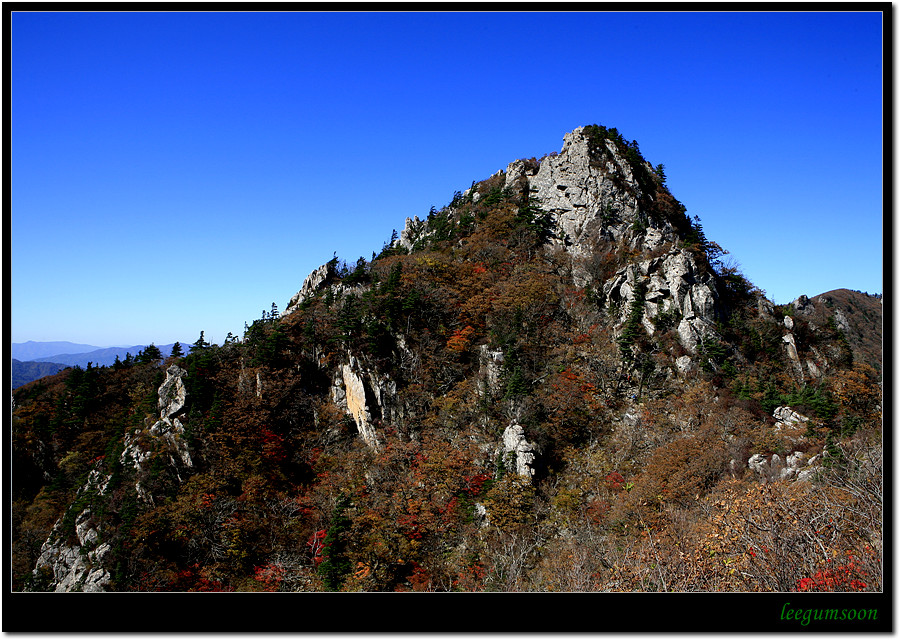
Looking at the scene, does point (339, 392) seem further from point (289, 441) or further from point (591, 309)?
point (591, 309)

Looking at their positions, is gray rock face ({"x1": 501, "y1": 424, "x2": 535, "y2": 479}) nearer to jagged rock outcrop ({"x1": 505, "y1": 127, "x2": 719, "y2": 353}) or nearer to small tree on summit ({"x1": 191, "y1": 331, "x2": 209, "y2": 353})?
jagged rock outcrop ({"x1": 505, "y1": 127, "x2": 719, "y2": 353})

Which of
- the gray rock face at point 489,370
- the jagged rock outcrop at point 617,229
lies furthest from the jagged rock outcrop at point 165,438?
the jagged rock outcrop at point 617,229

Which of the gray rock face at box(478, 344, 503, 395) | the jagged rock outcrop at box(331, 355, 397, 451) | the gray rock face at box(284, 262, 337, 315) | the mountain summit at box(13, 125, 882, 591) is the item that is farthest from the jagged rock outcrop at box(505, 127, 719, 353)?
the gray rock face at box(284, 262, 337, 315)

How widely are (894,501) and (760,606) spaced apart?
2.60m

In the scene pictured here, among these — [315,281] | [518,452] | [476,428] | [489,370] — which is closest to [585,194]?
[489,370]

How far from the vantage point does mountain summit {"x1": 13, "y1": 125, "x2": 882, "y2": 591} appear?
63.3ft

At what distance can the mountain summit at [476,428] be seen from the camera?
19281mm

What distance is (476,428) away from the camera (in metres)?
26.9

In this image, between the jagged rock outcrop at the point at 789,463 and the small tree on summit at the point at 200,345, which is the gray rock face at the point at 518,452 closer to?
the jagged rock outcrop at the point at 789,463

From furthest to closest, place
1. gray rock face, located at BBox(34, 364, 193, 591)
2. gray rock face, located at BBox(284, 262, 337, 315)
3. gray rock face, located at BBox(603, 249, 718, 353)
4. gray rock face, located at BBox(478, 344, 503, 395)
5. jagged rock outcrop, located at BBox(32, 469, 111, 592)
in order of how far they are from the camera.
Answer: gray rock face, located at BBox(284, 262, 337, 315) → gray rock face, located at BBox(603, 249, 718, 353) → gray rock face, located at BBox(478, 344, 503, 395) → gray rock face, located at BBox(34, 364, 193, 591) → jagged rock outcrop, located at BBox(32, 469, 111, 592)

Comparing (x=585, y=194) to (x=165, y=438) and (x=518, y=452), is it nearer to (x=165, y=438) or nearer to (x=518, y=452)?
(x=518, y=452)

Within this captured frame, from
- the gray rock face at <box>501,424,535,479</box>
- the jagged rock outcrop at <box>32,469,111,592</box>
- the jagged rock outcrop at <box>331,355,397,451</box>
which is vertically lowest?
the jagged rock outcrop at <box>32,469,111,592</box>

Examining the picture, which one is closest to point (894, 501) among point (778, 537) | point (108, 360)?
point (778, 537)

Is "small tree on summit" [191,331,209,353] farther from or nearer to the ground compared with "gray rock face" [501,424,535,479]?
farther from the ground
